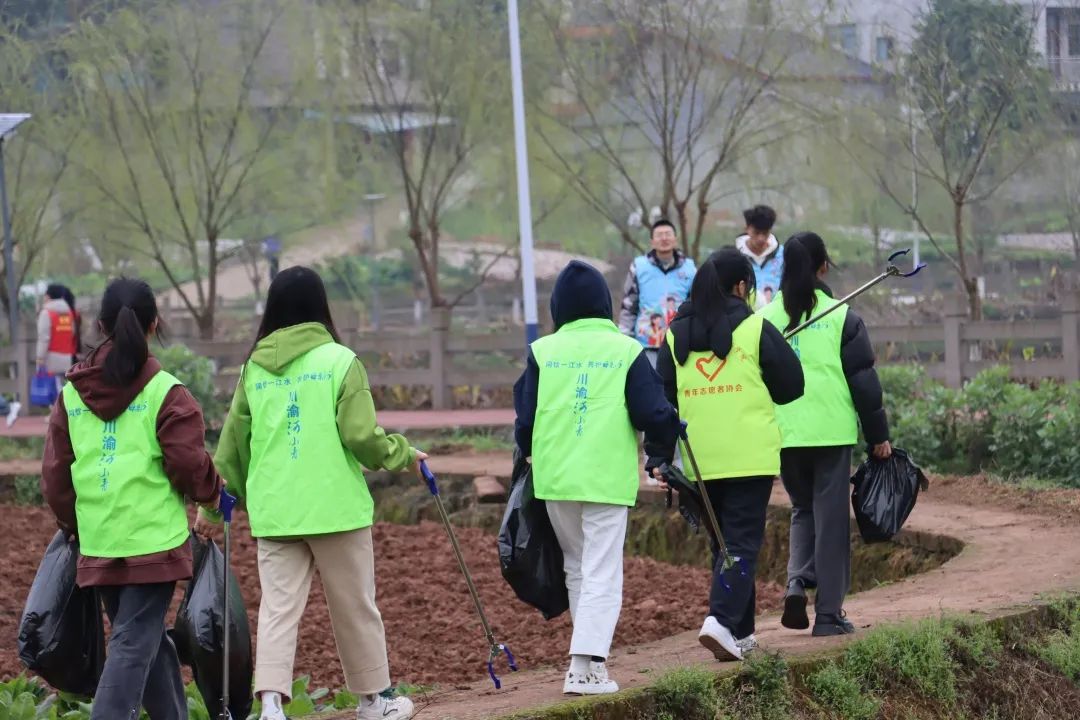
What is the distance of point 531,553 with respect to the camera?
6566mm

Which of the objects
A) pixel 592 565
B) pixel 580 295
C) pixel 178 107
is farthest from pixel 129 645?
pixel 178 107

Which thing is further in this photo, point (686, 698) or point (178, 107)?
point (178, 107)

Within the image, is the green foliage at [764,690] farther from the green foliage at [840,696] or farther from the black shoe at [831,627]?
the black shoe at [831,627]

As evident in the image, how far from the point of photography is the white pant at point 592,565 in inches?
247

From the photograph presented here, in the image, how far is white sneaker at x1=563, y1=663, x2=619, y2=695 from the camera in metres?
6.18

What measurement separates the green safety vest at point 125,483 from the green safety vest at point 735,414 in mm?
2144

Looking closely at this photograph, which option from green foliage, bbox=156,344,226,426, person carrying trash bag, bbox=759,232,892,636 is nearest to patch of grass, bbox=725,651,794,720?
person carrying trash bag, bbox=759,232,892,636

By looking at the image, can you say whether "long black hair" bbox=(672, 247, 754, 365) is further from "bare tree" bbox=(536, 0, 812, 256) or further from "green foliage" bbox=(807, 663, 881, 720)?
"bare tree" bbox=(536, 0, 812, 256)

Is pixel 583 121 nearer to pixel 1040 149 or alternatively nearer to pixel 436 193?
pixel 436 193

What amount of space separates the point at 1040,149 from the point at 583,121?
Result: 7679 millimetres

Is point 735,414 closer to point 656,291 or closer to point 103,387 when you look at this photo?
point 103,387

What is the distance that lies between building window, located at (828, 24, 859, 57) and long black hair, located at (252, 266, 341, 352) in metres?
20.3

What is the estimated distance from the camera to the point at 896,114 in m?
24.5

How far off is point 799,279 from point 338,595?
2573 millimetres
